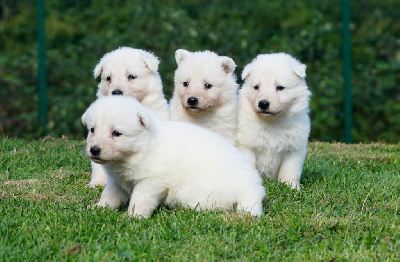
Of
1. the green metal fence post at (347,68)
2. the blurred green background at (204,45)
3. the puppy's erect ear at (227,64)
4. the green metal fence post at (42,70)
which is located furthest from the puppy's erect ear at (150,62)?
the green metal fence post at (347,68)

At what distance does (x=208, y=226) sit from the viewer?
4.73 meters

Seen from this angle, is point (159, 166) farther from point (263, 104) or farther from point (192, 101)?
point (263, 104)

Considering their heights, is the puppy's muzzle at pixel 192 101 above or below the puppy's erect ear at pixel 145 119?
above

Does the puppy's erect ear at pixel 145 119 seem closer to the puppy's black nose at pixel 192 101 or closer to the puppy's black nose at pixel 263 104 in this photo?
the puppy's black nose at pixel 192 101

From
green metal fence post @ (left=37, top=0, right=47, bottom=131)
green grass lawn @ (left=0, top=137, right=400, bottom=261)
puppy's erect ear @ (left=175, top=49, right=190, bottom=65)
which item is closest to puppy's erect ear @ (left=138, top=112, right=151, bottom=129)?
green grass lawn @ (left=0, top=137, right=400, bottom=261)

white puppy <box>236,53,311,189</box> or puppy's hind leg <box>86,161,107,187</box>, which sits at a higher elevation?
white puppy <box>236,53,311,189</box>

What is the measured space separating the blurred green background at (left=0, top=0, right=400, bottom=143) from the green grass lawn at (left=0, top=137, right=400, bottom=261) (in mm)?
4569

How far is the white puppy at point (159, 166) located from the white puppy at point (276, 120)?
3.68 feet

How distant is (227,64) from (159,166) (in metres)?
1.81

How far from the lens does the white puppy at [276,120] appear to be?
621cm

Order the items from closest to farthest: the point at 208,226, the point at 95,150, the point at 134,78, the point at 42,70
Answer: the point at 208,226
the point at 95,150
the point at 134,78
the point at 42,70

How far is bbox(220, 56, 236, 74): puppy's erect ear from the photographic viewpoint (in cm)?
651

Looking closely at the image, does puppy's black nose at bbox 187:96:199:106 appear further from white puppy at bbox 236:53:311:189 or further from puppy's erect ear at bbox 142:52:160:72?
puppy's erect ear at bbox 142:52:160:72

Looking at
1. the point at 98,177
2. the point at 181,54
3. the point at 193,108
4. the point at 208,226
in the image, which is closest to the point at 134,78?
the point at 181,54
